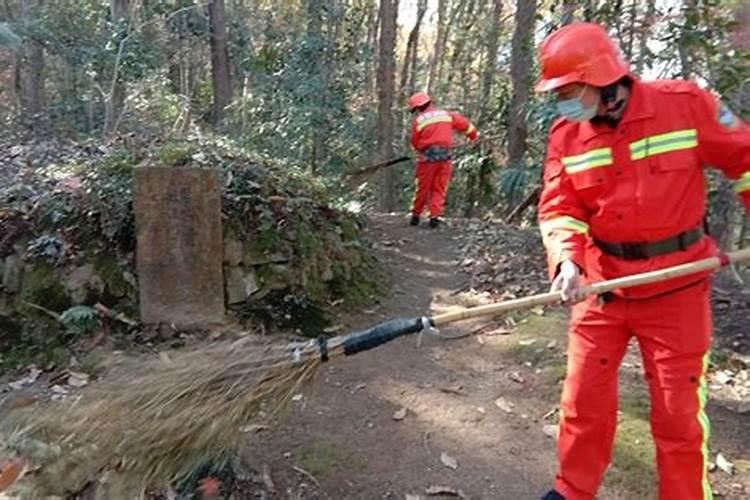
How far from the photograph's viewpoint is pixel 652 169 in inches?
117

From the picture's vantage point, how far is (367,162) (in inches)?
600

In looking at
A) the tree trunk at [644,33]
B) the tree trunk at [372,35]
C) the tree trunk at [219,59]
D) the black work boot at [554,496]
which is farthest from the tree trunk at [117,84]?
the black work boot at [554,496]

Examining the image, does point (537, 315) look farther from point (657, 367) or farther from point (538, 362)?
point (657, 367)

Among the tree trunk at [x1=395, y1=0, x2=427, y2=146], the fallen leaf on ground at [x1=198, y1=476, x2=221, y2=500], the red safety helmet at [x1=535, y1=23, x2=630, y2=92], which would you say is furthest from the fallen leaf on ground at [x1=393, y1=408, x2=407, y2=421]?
the tree trunk at [x1=395, y1=0, x2=427, y2=146]

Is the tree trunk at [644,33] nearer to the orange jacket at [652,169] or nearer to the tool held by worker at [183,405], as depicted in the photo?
the orange jacket at [652,169]

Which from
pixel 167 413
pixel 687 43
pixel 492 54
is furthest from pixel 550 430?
pixel 492 54

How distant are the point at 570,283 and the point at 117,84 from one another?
1075 cm

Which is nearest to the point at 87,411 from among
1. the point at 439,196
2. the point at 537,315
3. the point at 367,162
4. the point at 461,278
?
the point at 537,315

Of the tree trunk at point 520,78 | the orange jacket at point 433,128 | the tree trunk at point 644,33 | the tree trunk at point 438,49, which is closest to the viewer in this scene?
the tree trunk at point 644,33

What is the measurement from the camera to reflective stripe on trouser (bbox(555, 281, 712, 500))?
294 centimetres

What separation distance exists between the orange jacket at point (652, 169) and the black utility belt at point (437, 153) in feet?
22.1

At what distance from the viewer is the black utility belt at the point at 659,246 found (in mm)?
3037

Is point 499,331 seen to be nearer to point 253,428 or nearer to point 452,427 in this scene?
point 452,427

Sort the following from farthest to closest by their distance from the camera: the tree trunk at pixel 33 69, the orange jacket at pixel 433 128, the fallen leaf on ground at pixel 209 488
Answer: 1. the tree trunk at pixel 33 69
2. the orange jacket at pixel 433 128
3. the fallen leaf on ground at pixel 209 488
